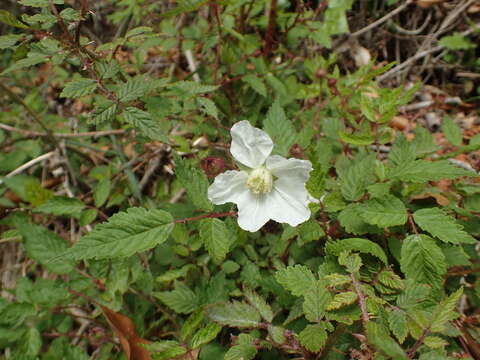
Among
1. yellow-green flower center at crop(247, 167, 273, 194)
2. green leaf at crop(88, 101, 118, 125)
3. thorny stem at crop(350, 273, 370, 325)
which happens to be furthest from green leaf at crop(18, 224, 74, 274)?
thorny stem at crop(350, 273, 370, 325)

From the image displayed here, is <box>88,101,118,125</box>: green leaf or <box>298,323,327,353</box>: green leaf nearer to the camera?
<box>298,323,327,353</box>: green leaf

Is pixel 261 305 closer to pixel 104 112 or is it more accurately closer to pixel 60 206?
pixel 104 112

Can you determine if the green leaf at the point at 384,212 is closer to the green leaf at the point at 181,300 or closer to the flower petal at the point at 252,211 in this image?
the flower petal at the point at 252,211

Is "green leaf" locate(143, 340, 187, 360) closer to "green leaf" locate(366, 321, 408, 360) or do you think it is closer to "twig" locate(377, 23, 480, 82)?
"green leaf" locate(366, 321, 408, 360)

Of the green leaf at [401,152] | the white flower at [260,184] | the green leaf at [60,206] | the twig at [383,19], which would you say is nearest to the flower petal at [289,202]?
the white flower at [260,184]

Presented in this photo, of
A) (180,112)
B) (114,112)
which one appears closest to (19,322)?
(114,112)

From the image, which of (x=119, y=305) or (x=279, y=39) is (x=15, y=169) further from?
(x=279, y=39)
